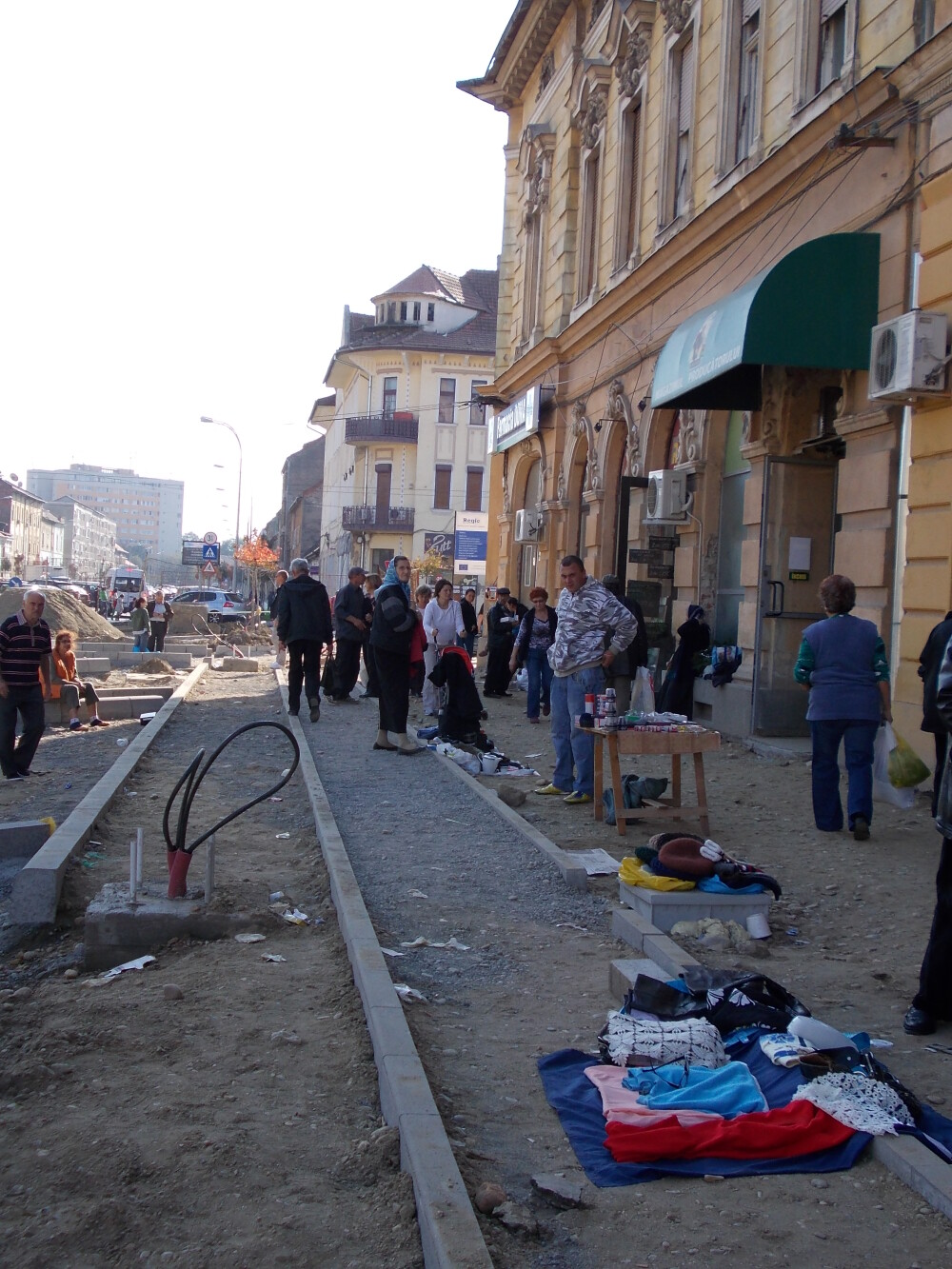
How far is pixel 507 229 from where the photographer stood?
91.9 ft

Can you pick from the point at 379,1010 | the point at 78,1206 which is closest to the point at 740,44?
the point at 379,1010

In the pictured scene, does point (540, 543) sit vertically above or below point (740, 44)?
below

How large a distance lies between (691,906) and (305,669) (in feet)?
32.7

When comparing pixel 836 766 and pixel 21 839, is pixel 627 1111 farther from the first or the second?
pixel 21 839

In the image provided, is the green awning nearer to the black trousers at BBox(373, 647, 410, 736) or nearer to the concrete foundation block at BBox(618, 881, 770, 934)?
the black trousers at BBox(373, 647, 410, 736)

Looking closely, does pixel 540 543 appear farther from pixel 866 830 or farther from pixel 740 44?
pixel 866 830

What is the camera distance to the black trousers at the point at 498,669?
19.0 meters

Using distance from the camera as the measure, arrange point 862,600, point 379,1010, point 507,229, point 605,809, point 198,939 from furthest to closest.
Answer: point 507,229, point 862,600, point 605,809, point 198,939, point 379,1010

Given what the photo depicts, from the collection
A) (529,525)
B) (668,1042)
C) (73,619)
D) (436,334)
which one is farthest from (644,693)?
(436,334)

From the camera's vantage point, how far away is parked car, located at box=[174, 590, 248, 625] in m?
47.8

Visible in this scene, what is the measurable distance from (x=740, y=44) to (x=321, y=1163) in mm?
14700

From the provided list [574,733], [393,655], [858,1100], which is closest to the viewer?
[858,1100]

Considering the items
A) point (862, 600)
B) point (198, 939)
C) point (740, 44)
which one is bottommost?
point (198, 939)

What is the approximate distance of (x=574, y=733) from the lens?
368 inches
